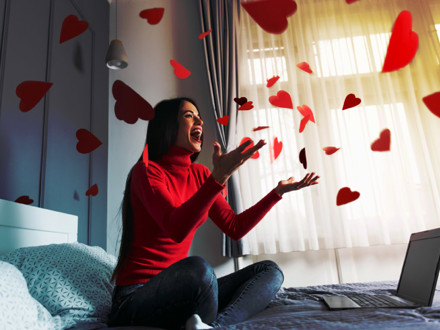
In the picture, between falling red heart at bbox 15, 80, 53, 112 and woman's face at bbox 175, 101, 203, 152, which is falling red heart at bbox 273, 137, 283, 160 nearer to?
woman's face at bbox 175, 101, 203, 152

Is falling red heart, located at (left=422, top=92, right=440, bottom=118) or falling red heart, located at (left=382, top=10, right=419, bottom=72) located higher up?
falling red heart, located at (left=382, top=10, right=419, bottom=72)

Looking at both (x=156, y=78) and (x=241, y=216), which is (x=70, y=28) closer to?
(x=156, y=78)

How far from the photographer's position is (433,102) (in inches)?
106

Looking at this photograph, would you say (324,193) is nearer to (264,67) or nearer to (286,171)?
(286,171)

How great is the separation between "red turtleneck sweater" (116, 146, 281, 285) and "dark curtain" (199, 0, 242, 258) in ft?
4.08

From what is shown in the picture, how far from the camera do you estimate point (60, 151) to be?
218cm

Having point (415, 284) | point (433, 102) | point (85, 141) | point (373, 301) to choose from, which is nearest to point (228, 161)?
point (373, 301)

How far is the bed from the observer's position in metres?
0.90

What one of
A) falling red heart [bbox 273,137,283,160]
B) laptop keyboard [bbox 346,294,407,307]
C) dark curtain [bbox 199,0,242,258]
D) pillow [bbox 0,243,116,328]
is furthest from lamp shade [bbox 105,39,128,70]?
laptop keyboard [bbox 346,294,407,307]

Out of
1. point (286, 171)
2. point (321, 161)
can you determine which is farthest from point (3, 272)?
point (321, 161)

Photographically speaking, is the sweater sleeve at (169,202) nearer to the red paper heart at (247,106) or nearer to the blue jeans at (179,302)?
the blue jeans at (179,302)

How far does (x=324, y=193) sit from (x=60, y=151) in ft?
6.20

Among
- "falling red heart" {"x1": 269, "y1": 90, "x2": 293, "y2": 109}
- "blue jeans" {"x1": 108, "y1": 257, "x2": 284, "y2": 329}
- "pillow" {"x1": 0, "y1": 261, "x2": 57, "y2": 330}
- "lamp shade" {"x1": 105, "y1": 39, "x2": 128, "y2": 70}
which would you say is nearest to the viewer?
"pillow" {"x1": 0, "y1": 261, "x2": 57, "y2": 330}

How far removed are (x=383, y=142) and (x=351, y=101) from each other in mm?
410
